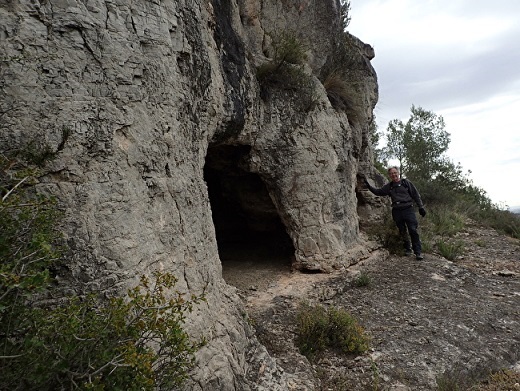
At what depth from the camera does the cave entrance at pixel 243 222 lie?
6734 millimetres

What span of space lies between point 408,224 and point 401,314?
270cm

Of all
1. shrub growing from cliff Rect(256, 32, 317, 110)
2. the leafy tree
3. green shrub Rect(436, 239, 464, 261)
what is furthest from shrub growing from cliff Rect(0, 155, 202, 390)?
the leafy tree

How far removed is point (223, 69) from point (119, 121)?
7.82 feet

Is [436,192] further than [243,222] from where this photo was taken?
Yes

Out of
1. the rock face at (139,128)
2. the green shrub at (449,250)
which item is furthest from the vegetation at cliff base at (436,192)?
the rock face at (139,128)

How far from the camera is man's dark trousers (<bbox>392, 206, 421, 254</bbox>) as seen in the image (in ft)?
25.8

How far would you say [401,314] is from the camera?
18.6 feet

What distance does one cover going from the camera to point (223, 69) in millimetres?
5285

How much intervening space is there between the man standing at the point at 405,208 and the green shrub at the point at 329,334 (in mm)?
3502

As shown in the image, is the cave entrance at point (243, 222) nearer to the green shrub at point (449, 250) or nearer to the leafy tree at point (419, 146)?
the green shrub at point (449, 250)

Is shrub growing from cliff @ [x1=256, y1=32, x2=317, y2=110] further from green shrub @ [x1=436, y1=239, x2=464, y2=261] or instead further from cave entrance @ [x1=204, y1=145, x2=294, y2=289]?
green shrub @ [x1=436, y1=239, x2=464, y2=261]

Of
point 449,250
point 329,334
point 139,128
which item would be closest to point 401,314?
point 329,334

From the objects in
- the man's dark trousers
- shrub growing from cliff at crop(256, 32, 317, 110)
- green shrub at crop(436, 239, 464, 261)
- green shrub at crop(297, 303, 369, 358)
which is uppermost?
shrub growing from cliff at crop(256, 32, 317, 110)

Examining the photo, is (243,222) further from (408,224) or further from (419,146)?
(419,146)
